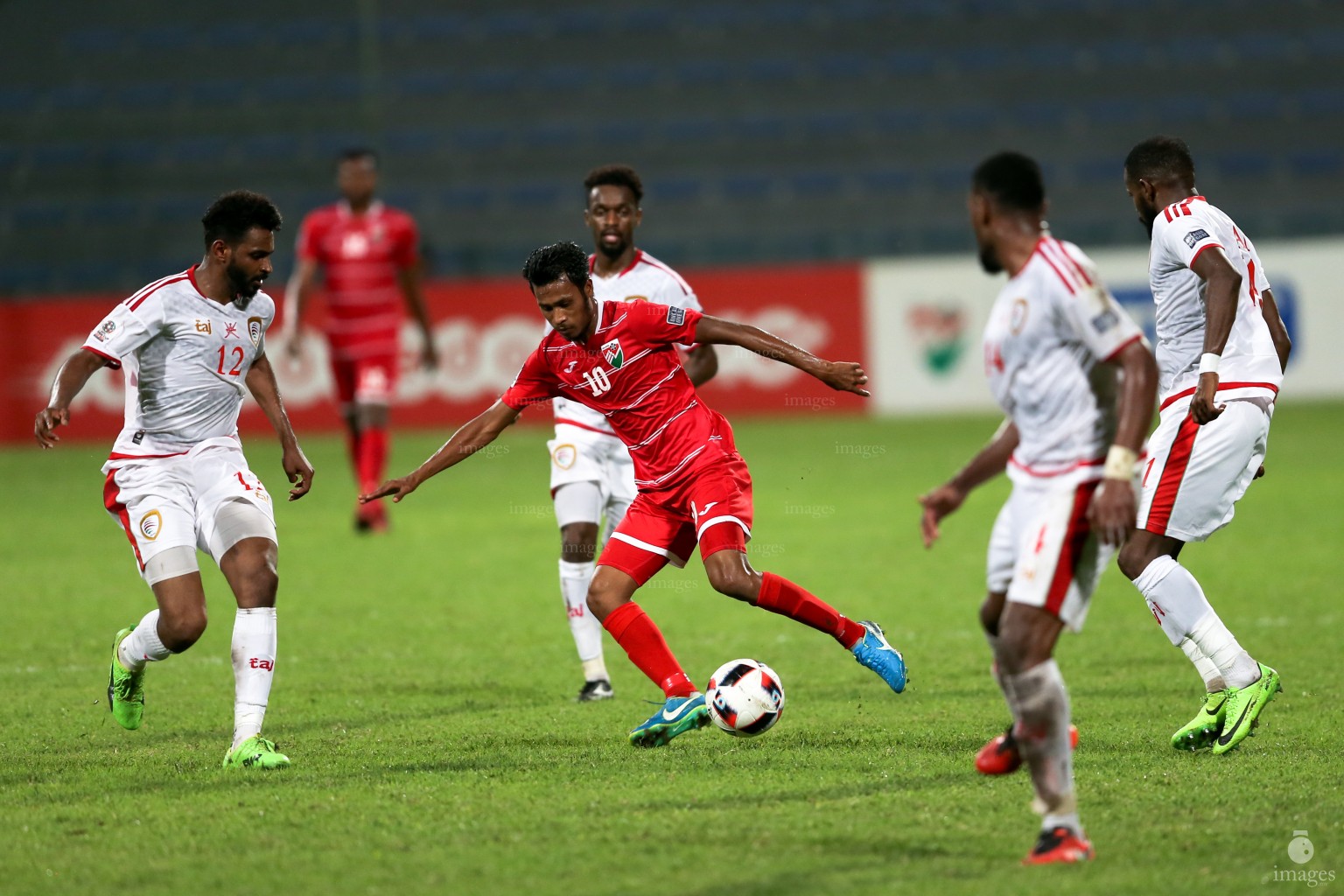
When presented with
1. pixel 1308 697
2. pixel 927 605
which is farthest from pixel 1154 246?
pixel 927 605

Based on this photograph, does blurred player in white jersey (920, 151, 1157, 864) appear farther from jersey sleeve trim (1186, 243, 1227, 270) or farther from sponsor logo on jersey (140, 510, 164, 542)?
sponsor logo on jersey (140, 510, 164, 542)

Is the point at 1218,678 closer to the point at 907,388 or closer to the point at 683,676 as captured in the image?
the point at 683,676

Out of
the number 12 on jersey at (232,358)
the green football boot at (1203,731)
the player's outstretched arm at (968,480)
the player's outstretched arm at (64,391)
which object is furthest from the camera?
the number 12 on jersey at (232,358)

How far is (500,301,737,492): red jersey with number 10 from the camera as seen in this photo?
20.9 feet

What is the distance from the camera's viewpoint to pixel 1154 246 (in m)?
→ 6.29

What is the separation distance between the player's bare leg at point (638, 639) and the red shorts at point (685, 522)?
79 millimetres

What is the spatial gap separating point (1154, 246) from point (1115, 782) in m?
2.12

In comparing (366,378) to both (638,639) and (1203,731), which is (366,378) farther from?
(1203,731)

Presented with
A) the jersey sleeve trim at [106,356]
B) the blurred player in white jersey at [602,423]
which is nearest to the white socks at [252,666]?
the jersey sleeve trim at [106,356]

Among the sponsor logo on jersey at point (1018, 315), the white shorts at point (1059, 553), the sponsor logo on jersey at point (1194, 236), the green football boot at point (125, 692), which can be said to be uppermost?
the sponsor logo on jersey at point (1194, 236)

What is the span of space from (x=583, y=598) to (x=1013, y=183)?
3.62 m

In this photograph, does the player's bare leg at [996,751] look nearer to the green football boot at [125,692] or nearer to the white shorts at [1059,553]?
the white shorts at [1059,553]

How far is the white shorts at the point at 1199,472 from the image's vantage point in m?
6.17
